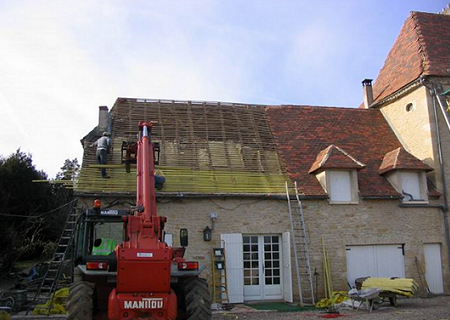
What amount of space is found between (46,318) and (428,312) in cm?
923

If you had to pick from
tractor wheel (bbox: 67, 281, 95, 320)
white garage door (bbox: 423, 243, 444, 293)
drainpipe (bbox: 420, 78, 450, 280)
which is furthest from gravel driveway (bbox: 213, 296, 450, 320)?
tractor wheel (bbox: 67, 281, 95, 320)

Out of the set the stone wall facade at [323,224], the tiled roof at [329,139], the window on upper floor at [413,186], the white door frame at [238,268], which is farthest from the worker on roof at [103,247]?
the window on upper floor at [413,186]

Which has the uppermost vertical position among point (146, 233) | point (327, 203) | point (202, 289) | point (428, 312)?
point (327, 203)

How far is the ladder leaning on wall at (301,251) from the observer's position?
13.6 metres

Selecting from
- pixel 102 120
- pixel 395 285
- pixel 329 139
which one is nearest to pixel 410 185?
pixel 329 139

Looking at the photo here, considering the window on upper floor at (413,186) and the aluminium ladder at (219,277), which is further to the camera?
the window on upper floor at (413,186)

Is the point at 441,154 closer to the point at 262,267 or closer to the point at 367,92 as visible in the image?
the point at 367,92

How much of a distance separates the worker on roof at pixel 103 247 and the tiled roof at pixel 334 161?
8351mm

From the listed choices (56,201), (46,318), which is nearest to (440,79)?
(46,318)

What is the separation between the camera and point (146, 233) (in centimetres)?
710

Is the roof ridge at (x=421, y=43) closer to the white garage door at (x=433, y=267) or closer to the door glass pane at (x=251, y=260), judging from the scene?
the white garage door at (x=433, y=267)

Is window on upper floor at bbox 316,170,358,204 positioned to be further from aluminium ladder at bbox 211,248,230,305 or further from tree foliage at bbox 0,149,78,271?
tree foliage at bbox 0,149,78,271

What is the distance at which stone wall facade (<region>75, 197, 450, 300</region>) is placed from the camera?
1366 centimetres

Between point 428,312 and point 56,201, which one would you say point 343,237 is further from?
point 56,201
